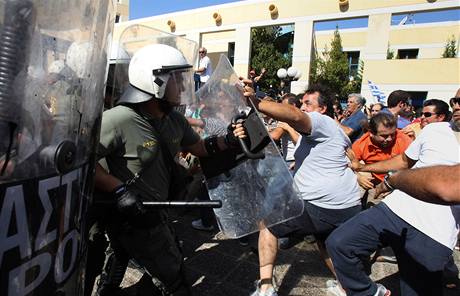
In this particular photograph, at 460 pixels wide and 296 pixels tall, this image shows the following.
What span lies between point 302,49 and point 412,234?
66.7 feet

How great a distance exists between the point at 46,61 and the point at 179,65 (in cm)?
125

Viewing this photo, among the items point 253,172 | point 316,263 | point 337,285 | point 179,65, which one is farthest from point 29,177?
point 316,263

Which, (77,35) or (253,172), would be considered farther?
(253,172)

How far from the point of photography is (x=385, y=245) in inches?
100

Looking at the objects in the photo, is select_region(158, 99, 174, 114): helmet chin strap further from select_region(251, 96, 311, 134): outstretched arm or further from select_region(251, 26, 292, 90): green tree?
select_region(251, 26, 292, 90): green tree

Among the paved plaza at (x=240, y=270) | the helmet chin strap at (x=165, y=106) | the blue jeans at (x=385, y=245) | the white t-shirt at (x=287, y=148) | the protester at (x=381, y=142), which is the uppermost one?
the helmet chin strap at (x=165, y=106)

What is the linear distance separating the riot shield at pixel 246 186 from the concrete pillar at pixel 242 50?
21226mm

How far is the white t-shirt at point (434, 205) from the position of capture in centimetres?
229

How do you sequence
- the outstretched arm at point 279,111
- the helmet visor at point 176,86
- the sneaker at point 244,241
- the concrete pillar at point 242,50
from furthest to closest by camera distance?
1. the concrete pillar at point 242,50
2. the sneaker at point 244,241
3. the outstretched arm at point 279,111
4. the helmet visor at point 176,86

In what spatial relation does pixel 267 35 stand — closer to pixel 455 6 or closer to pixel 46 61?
pixel 455 6

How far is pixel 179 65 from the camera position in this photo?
2057 mm

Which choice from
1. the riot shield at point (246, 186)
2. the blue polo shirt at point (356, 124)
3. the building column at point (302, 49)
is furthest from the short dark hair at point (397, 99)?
→ the building column at point (302, 49)

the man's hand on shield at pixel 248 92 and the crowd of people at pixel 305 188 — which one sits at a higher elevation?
the man's hand on shield at pixel 248 92

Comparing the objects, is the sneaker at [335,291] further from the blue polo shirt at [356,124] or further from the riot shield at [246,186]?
the blue polo shirt at [356,124]
